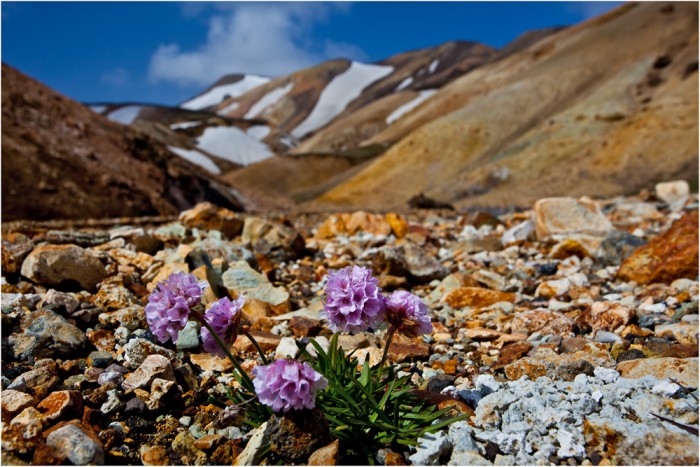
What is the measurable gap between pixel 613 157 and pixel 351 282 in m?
31.5

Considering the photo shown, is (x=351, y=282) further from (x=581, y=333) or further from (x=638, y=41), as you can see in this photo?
(x=638, y=41)

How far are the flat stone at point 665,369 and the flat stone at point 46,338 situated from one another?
3859 mm

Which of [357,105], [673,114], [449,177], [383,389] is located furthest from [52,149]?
[357,105]

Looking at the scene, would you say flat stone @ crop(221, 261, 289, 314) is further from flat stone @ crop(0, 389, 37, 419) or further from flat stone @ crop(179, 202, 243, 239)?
flat stone @ crop(179, 202, 243, 239)

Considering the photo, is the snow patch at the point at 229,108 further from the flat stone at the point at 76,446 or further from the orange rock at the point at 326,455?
the orange rock at the point at 326,455

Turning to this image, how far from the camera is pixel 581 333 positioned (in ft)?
15.2

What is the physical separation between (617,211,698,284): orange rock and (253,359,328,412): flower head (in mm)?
5233

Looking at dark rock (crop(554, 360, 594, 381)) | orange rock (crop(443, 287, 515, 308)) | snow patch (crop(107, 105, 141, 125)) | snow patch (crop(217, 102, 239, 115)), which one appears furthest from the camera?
snow patch (crop(217, 102, 239, 115))

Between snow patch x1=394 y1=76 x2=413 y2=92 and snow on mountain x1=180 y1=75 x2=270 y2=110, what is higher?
snow on mountain x1=180 y1=75 x2=270 y2=110

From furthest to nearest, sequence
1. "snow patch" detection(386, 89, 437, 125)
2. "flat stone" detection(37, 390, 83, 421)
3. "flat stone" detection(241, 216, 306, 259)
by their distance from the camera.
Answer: "snow patch" detection(386, 89, 437, 125)
"flat stone" detection(241, 216, 306, 259)
"flat stone" detection(37, 390, 83, 421)

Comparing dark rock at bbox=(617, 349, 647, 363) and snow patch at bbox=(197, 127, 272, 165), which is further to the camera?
snow patch at bbox=(197, 127, 272, 165)

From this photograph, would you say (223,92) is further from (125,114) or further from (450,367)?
(450,367)

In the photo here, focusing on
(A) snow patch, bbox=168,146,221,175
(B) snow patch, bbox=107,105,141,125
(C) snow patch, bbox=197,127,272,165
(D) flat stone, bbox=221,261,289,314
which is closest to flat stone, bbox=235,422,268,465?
(D) flat stone, bbox=221,261,289,314

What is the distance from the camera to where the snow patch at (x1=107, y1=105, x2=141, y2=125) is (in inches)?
3972
